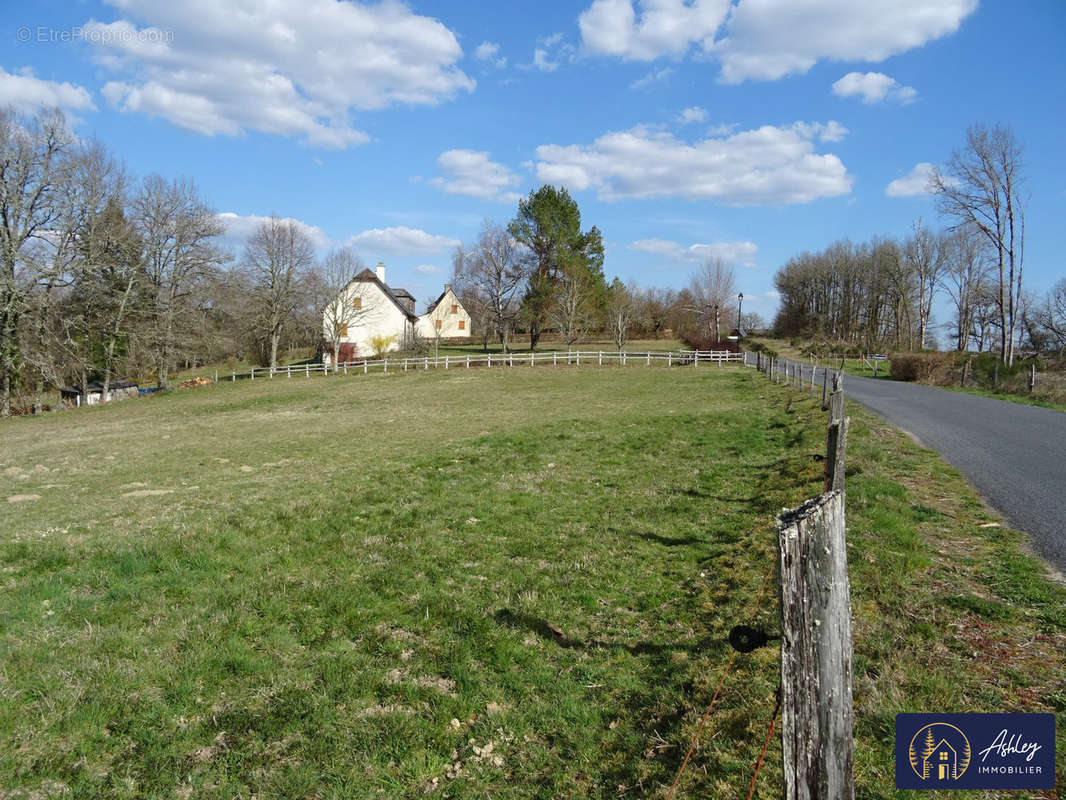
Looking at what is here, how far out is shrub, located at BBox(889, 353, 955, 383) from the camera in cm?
3058

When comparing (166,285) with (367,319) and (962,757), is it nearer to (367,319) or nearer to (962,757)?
(367,319)

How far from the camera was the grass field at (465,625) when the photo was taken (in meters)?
3.91

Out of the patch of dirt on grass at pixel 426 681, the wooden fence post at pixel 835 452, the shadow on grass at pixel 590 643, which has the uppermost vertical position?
the wooden fence post at pixel 835 452

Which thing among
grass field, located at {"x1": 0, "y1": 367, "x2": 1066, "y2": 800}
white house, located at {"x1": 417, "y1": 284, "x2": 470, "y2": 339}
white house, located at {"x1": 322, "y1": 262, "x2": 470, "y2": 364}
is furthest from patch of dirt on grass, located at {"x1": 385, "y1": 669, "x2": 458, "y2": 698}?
white house, located at {"x1": 417, "y1": 284, "x2": 470, "y2": 339}

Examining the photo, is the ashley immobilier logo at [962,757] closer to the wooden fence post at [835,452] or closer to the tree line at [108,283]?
the wooden fence post at [835,452]

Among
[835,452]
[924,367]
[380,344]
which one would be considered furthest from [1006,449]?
[380,344]

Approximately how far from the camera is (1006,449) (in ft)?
36.4

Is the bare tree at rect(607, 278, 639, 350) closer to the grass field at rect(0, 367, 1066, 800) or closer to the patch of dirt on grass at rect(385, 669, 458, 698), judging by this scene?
the grass field at rect(0, 367, 1066, 800)

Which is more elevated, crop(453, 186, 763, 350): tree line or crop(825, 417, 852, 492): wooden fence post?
crop(453, 186, 763, 350): tree line

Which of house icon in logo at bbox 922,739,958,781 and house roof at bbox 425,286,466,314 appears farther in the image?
house roof at bbox 425,286,466,314

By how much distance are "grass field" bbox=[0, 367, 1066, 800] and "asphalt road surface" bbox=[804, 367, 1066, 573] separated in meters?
0.43

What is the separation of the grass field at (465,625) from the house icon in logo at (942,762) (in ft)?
1.27

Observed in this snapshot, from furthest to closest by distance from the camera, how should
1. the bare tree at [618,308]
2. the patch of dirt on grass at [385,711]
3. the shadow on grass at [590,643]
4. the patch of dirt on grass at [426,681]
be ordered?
the bare tree at [618,308]
the shadow on grass at [590,643]
the patch of dirt on grass at [426,681]
the patch of dirt on grass at [385,711]

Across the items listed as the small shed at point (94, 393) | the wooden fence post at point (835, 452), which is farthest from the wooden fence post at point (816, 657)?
the small shed at point (94, 393)
